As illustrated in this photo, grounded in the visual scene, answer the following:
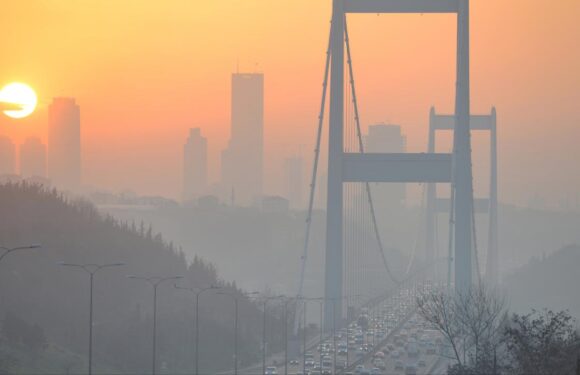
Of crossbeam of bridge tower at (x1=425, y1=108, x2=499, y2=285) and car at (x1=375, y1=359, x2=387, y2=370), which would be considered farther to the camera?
crossbeam of bridge tower at (x1=425, y1=108, x2=499, y2=285)

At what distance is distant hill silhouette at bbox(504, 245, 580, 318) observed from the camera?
126 m

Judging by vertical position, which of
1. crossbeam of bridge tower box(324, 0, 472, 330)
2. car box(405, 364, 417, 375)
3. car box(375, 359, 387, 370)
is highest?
crossbeam of bridge tower box(324, 0, 472, 330)

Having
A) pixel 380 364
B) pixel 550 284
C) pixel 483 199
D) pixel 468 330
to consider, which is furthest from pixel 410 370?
pixel 550 284

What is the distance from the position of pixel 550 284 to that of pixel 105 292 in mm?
68007

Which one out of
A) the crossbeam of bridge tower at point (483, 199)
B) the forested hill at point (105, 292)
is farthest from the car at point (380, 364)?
the crossbeam of bridge tower at point (483, 199)

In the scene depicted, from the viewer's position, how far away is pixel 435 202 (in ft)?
400

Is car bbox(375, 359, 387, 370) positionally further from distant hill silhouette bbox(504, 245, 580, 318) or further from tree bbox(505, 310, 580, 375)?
distant hill silhouette bbox(504, 245, 580, 318)

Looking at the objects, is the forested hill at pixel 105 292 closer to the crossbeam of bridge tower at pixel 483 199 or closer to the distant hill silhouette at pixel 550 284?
the crossbeam of bridge tower at pixel 483 199

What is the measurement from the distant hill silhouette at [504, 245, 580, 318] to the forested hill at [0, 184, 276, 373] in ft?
99.1

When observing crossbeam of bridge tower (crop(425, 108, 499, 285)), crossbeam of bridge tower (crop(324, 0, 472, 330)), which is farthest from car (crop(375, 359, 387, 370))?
crossbeam of bridge tower (crop(425, 108, 499, 285))

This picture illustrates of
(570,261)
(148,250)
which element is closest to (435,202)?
(148,250)

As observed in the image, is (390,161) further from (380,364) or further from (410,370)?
(410,370)

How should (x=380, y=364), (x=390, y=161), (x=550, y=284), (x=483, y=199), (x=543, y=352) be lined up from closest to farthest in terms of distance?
(x=543, y=352), (x=380, y=364), (x=390, y=161), (x=483, y=199), (x=550, y=284)

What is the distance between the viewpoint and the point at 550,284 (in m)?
143
